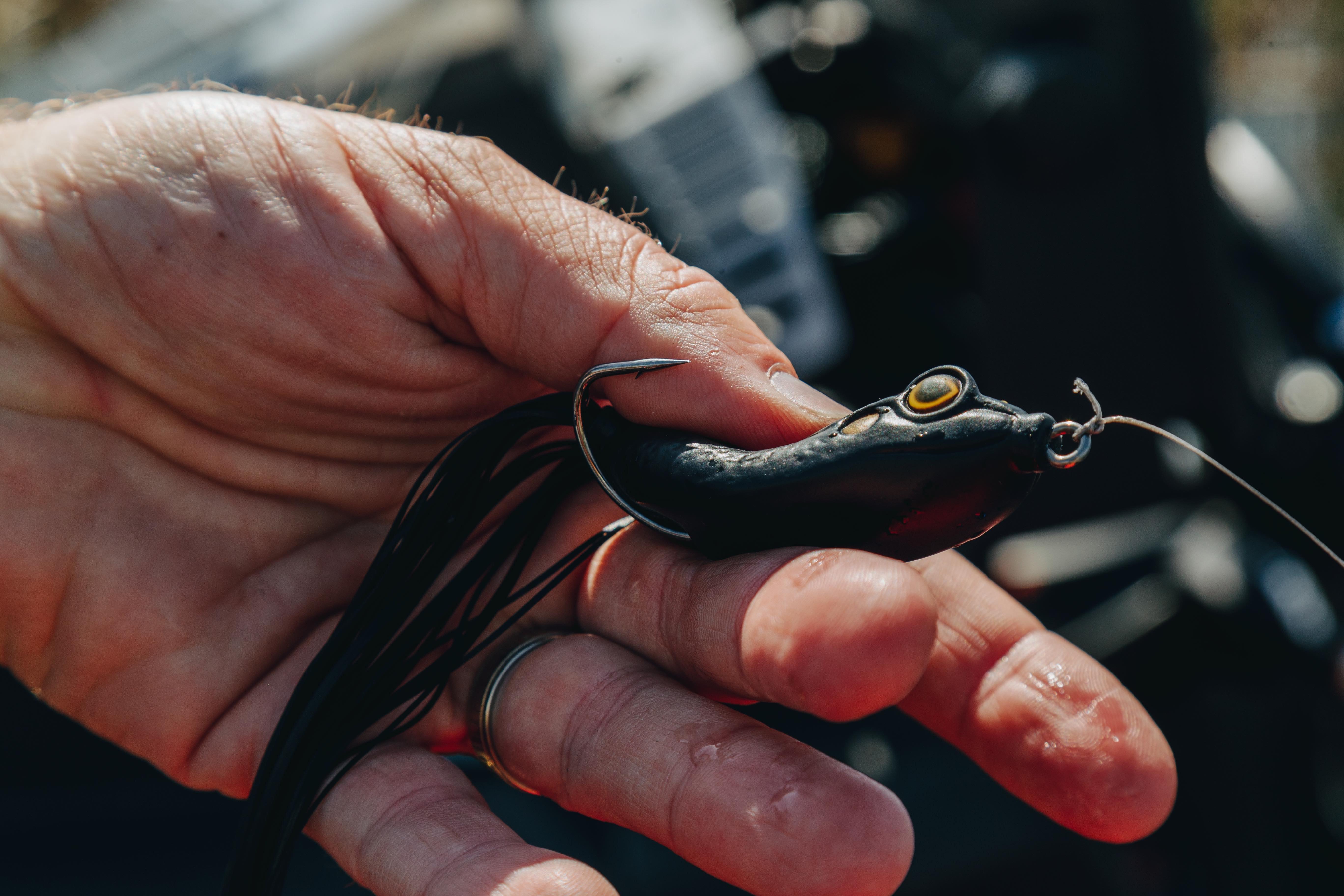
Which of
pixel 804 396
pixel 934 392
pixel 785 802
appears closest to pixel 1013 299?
pixel 804 396

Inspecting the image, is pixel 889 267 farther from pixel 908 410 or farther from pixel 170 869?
pixel 170 869

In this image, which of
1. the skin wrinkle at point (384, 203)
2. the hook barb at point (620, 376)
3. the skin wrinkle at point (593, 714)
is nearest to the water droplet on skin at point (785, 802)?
the skin wrinkle at point (593, 714)

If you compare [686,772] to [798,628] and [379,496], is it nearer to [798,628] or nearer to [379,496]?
[798,628]

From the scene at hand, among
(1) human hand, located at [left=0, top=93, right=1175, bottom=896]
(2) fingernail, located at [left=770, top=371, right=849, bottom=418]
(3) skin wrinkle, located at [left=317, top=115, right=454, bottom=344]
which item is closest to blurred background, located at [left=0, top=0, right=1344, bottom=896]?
(1) human hand, located at [left=0, top=93, right=1175, bottom=896]

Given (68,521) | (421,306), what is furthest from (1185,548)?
(68,521)

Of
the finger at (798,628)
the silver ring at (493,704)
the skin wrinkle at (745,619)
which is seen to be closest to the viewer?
the finger at (798,628)

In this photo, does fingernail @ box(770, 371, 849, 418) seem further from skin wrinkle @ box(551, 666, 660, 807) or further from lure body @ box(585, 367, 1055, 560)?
skin wrinkle @ box(551, 666, 660, 807)

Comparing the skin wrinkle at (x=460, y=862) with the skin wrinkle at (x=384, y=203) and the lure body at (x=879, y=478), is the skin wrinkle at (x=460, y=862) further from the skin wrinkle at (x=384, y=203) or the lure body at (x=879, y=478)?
the skin wrinkle at (x=384, y=203)
